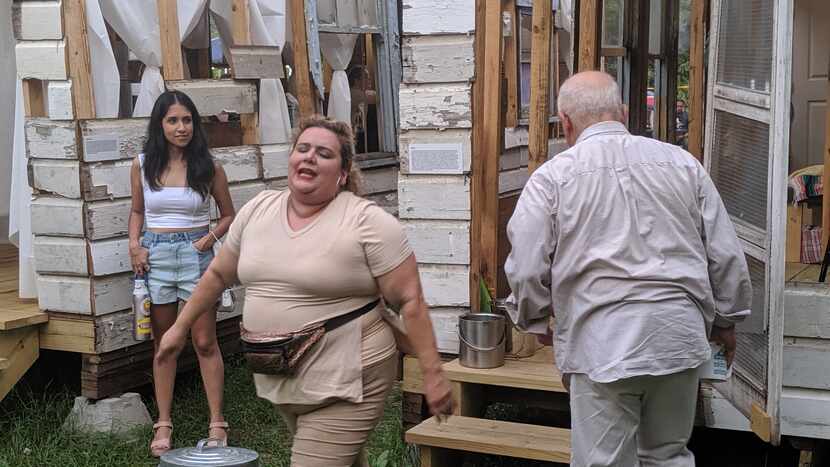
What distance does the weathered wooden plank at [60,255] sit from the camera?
6207 mm

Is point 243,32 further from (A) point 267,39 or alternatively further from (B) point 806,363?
(B) point 806,363

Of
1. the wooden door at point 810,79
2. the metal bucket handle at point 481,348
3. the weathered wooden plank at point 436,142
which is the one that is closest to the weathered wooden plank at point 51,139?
the weathered wooden plank at point 436,142

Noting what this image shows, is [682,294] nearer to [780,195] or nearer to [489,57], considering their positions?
[780,195]

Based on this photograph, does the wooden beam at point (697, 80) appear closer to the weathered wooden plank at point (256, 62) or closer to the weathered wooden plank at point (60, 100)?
the weathered wooden plank at point (256, 62)

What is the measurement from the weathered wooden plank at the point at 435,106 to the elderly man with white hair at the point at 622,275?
5.91 feet

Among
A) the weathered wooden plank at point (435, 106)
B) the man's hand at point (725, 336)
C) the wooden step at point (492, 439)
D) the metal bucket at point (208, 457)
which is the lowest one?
the wooden step at point (492, 439)

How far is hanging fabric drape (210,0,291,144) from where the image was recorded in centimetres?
729

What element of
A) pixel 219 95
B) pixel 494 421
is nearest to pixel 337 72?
pixel 219 95

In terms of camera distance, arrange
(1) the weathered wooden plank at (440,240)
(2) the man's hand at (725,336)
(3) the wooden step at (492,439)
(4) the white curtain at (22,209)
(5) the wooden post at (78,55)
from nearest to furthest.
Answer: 1. (2) the man's hand at (725,336)
2. (3) the wooden step at (492,439)
3. (1) the weathered wooden plank at (440,240)
4. (5) the wooden post at (78,55)
5. (4) the white curtain at (22,209)

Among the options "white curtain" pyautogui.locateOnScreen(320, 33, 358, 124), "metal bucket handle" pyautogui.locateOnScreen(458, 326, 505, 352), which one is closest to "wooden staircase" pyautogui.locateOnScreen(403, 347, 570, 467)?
"metal bucket handle" pyautogui.locateOnScreen(458, 326, 505, 352)

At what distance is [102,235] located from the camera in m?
6.24

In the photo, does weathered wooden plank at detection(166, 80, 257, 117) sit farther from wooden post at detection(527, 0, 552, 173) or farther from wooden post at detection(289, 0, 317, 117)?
wooden post at detection(527, 0, 552, 173)

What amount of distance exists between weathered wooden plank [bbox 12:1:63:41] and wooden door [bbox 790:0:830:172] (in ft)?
16.9

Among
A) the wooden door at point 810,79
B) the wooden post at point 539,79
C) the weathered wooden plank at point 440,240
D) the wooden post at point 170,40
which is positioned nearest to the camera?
the wooden post at point 539,79
